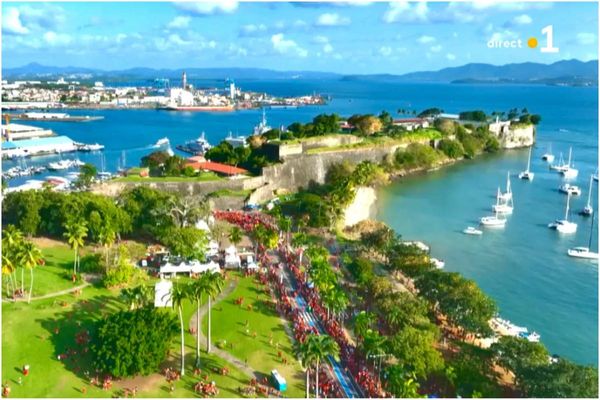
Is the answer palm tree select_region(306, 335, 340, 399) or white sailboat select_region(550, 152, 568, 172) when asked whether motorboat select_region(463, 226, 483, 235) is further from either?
white sailboat select_region(550, 152, 568, 172)

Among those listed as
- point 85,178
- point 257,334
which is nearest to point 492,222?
point 257,334

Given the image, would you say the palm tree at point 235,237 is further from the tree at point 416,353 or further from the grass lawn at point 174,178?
the tree at point 416,353

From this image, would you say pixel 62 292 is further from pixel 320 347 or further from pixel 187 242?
pixel 320 347

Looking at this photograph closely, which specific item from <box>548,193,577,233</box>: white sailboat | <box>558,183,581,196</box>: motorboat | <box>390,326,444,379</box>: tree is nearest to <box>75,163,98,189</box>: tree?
<box>390,326,444,379</box>: tree

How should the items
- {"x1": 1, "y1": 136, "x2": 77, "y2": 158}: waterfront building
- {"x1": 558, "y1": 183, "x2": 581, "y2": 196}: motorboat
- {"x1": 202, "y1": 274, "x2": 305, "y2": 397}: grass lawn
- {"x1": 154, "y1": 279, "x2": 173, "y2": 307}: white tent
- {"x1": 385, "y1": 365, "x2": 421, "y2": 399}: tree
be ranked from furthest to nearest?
{"x1": 1, "y1": 136, "x2": 77, "y2": 158}: waterfront building, {"x1": 558, "y1": 183, "x2": 581, "y2": 196}: motorboat, {"x1": 154, "y1": 279, "x2": 173, "y2": 307}: white tent, {"x1": 202, "y1": 274, "x2": 305, "y2": 397}: grass lawn, {"x1": 385, "y1": 365, "x2": 421, "y2": 399}: tree

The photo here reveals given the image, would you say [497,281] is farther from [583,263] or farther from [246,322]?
[246,322]
